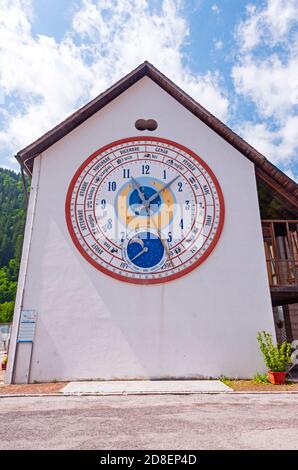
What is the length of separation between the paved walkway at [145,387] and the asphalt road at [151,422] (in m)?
0.45

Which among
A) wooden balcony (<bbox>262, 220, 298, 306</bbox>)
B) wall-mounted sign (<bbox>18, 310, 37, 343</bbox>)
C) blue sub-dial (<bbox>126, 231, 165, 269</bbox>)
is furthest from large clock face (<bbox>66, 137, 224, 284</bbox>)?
wooden balcony (<bbox>262, 220, 298, 306</bbox>)

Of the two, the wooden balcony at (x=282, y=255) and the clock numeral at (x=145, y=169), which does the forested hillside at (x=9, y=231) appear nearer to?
the wooden balcony at (x=282, y=255)

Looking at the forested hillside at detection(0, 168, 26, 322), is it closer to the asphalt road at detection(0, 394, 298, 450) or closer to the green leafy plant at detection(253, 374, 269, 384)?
the green leafy plant at detection(253, 374, 269, 384)

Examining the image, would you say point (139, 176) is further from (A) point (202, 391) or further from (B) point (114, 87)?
(A) point (202, 391)

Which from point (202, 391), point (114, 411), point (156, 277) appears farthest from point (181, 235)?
point (114, 411)

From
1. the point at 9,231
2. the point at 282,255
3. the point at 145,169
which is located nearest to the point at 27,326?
the point at 145,169

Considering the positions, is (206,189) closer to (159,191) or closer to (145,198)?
(159,191)

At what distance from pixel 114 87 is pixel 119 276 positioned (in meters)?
6.91

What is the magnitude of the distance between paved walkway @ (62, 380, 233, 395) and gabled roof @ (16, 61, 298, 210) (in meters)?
6.92

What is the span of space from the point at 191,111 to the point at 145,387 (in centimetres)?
944

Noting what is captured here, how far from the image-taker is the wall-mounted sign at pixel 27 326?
8.84 meters

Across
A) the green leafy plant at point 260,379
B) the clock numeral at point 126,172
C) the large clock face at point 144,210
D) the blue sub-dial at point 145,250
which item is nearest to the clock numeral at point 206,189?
the large clock face at point 144,210

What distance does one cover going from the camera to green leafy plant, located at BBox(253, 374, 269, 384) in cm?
846

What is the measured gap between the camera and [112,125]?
11.4 metres
